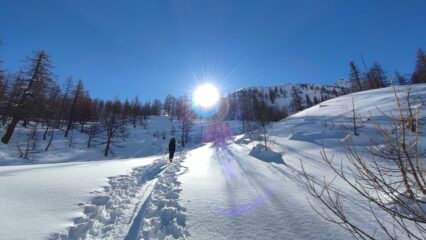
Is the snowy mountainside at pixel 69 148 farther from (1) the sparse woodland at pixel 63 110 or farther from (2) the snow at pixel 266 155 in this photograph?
(2) the snow at pixel 266 155

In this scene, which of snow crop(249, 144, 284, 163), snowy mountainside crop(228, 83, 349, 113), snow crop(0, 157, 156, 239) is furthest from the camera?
snowy mountainside crop(228, 83, 349, 113)

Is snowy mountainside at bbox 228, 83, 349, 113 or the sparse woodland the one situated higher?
snowy mountainside at bbox 228, 83, 349, 113

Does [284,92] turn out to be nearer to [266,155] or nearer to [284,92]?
[284,92]

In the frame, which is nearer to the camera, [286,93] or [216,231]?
[216,231]

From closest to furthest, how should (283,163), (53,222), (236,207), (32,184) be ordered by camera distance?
(53,222), (236,207), (32,184), (283,163)

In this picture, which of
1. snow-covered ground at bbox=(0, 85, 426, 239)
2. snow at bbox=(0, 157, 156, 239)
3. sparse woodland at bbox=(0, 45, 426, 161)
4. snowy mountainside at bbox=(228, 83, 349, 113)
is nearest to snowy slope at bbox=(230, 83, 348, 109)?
snowy mountainside at bbox=(228, 83, 349, 113)

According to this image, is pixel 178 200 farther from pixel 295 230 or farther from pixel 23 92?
pixel 23 92

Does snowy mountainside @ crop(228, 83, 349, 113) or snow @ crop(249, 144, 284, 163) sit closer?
snow @ crop(249, 144, 284, 163)

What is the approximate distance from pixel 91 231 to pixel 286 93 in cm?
17557

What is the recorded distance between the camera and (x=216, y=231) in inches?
157

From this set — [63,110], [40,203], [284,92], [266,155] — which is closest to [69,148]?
[63,110]

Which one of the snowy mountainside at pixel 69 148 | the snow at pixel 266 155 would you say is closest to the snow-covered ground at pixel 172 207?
the snow at pixel 266 155

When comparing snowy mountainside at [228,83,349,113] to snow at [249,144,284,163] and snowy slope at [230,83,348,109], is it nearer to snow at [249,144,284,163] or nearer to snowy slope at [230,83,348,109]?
snowy slope at [230,83,348,109]

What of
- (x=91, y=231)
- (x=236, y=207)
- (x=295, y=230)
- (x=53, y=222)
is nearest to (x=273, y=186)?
(x=236, y=207)
